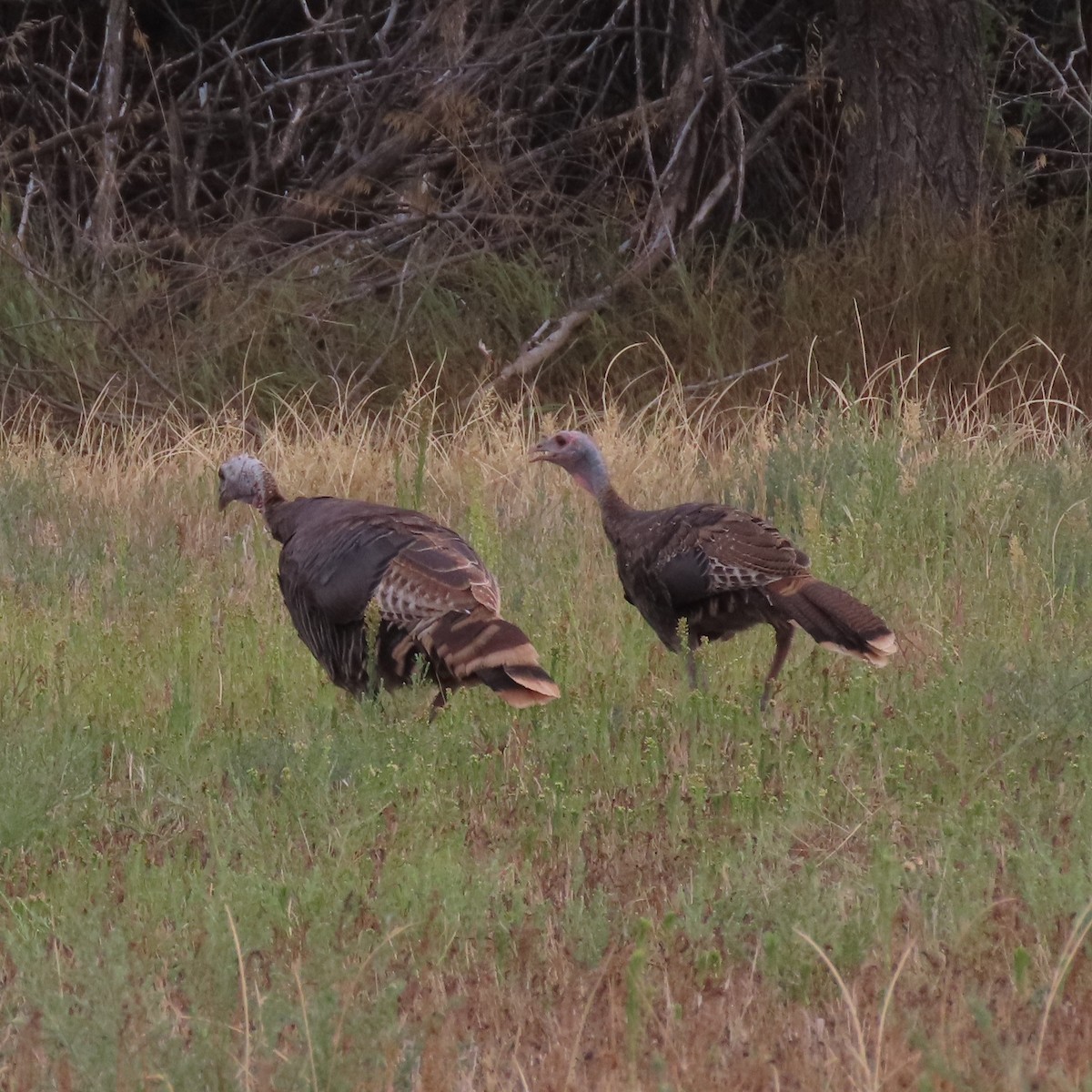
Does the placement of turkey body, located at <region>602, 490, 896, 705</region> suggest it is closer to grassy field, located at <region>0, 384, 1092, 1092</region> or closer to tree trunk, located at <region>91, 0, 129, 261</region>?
grassy field, located at <region>0, 384, 1092, 1092</region>

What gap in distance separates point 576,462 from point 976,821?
2.69 m

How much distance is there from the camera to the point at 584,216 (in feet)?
36.0

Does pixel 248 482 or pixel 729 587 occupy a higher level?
pixel 729 587

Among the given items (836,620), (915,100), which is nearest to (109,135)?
(915,100)

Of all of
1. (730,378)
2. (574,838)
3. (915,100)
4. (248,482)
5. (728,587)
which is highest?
(915,100)

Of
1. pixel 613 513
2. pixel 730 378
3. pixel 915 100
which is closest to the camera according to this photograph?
pixel 613 513

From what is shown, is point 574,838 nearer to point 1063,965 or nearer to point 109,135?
point 1063,965

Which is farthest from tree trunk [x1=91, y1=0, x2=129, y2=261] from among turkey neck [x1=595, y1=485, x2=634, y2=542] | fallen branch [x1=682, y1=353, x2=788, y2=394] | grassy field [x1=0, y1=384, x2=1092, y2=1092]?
turkey neck [x1=595, y1=485, x2=634, y2=542]

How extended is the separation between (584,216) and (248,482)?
5.17m

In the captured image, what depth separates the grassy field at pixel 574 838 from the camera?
9.51ft

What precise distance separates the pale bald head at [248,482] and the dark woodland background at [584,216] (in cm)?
333

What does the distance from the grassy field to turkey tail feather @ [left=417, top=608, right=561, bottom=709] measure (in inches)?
6.8

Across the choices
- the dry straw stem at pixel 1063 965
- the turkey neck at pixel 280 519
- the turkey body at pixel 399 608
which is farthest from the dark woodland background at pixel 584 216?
the dry straw stem at pixel 1063 965

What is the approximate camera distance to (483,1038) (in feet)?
9.98
